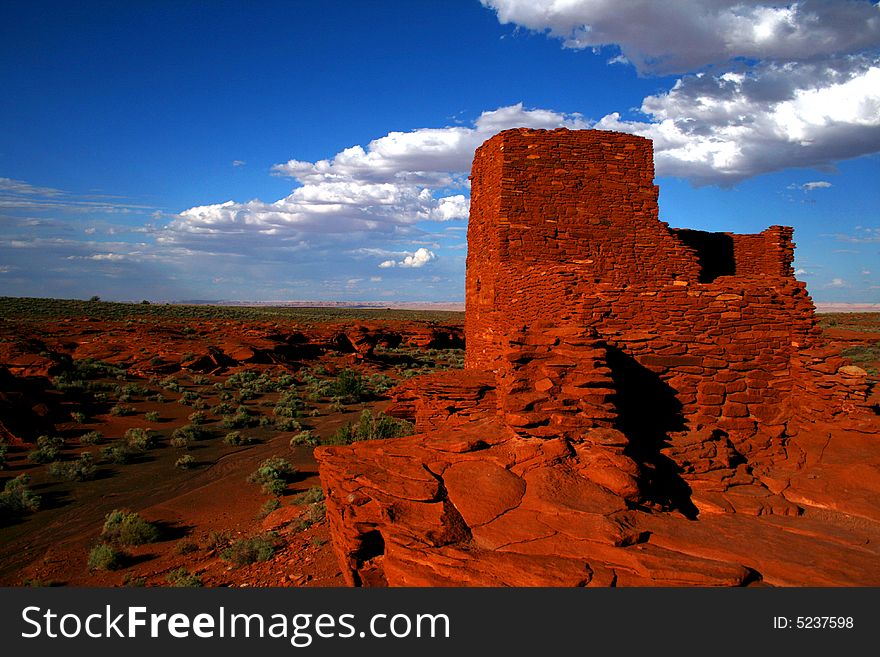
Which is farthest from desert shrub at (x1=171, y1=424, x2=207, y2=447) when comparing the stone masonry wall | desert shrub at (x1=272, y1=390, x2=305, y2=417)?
the stone masonry wall

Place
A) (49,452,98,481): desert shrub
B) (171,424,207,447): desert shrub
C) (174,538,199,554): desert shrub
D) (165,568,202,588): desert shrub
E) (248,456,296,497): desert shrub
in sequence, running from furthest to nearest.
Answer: (171,424,207,447): desert shrub, (49,452,98,481): desert shrub, (248,456,296,497): desert shrub, (174,538,199,554): desert shrub, (165,568,202,588): desert shrub

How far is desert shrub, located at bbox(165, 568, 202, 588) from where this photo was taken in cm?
723

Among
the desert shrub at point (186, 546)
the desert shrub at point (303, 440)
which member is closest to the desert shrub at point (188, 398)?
the desert shrub at point (303, 440)

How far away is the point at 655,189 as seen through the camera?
10930 mm

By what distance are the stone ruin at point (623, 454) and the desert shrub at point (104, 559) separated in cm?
484

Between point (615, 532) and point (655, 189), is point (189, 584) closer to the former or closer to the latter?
point (615, 532)

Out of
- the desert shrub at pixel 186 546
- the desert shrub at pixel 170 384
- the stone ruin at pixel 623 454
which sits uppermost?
the stone ruin at pixel 623 454

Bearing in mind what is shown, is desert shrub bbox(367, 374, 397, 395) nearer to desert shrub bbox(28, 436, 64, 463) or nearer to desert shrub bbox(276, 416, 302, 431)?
desert shrub bbox(276, 416, 302, 431)

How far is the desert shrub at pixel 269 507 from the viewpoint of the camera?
10086mm

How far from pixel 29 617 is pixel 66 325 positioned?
152 feet

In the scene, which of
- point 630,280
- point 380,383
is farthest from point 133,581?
point 380,383

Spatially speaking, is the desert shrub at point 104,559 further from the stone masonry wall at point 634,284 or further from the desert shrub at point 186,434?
the desert shrub at point 186,434

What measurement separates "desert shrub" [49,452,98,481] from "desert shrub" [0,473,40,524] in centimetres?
133

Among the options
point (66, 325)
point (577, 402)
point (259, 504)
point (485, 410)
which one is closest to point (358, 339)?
point (66, 325)
